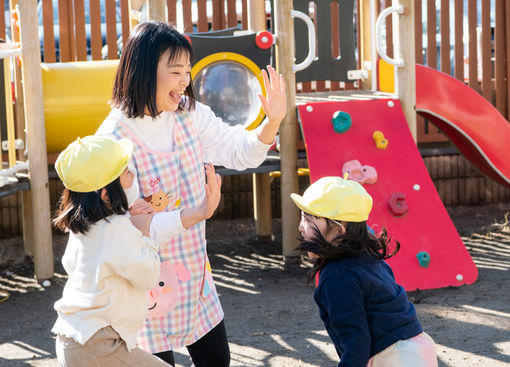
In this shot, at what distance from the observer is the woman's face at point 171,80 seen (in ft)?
8.36

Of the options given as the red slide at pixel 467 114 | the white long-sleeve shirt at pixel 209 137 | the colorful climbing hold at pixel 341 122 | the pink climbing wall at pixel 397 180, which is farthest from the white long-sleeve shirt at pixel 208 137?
the red slide at pixel 467 114

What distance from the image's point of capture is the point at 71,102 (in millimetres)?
5562

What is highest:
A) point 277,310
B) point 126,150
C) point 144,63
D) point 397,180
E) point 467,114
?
point 144,63

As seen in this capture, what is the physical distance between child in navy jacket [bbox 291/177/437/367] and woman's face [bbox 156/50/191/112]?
0.51 metres

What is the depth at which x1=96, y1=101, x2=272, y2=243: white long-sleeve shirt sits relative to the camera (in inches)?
102

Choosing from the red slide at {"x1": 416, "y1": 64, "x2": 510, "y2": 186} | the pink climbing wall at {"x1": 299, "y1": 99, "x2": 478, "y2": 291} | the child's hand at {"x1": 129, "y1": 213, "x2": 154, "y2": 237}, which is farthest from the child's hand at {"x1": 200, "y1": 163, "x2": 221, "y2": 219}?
the red slide at {"x1": 416, "y1": 64, "x2": 510, "y2": 186}

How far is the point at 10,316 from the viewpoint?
4.93 m

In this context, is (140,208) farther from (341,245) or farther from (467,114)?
(467,114)

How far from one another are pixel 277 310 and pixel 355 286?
2.59 meters

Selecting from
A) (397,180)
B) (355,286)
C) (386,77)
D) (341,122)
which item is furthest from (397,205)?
(355,286)

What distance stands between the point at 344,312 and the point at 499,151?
439 cm

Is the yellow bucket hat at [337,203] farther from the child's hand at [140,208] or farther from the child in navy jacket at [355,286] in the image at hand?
the child's hand at [140,208]

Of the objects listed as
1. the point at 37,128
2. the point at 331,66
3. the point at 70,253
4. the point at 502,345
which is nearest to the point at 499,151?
the point at 331,66

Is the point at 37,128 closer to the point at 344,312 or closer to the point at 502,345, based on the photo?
the point at 502,345
